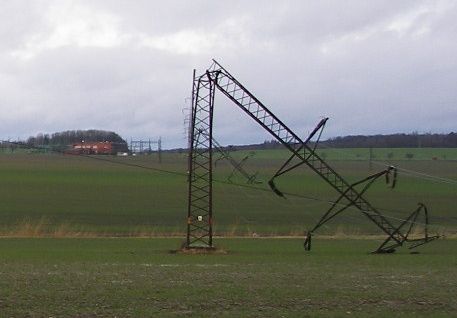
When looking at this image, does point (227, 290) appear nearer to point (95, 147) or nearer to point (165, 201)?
point (165, 201)

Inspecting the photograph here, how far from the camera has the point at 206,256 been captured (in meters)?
31.7

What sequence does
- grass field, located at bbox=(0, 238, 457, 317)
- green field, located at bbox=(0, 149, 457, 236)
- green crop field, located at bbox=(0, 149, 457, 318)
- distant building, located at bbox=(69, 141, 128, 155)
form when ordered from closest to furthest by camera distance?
grass field, located at bbox=(0, 238, 457, 317)
green crop field, located at bbox=(0, 149, 457, 318)
green field, located at bbox=(0, 149, 457, 236)
distant building, located at bbox=(69, 141, 128, 155)

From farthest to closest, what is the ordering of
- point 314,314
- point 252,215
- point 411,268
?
point 252,215 < point 411,268 < point 314,314

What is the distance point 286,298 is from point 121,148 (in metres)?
84.7

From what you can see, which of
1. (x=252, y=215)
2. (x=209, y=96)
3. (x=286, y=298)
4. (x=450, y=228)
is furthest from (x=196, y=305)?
(x=252, y=215)

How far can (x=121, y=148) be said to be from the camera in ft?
322

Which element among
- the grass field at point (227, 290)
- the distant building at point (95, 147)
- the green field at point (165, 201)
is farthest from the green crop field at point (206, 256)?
the distant building at point (95, 147)

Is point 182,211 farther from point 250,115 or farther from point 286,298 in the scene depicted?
point 286,298

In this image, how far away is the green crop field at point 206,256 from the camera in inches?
564

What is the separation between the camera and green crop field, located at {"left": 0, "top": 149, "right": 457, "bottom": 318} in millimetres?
14330

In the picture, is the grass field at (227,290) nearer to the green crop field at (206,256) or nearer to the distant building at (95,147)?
the green crop field at (206,256)

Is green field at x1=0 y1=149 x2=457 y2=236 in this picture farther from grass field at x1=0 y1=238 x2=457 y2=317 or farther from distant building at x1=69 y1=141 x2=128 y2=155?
grass field at x1=0 y1=238 x2=457 y2=317

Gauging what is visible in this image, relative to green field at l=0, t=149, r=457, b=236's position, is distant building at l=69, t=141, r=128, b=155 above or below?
above

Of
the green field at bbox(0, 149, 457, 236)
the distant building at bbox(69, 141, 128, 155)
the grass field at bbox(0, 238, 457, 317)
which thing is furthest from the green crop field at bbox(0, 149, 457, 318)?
the distant building at bbox(69, 141, 128, 155)
